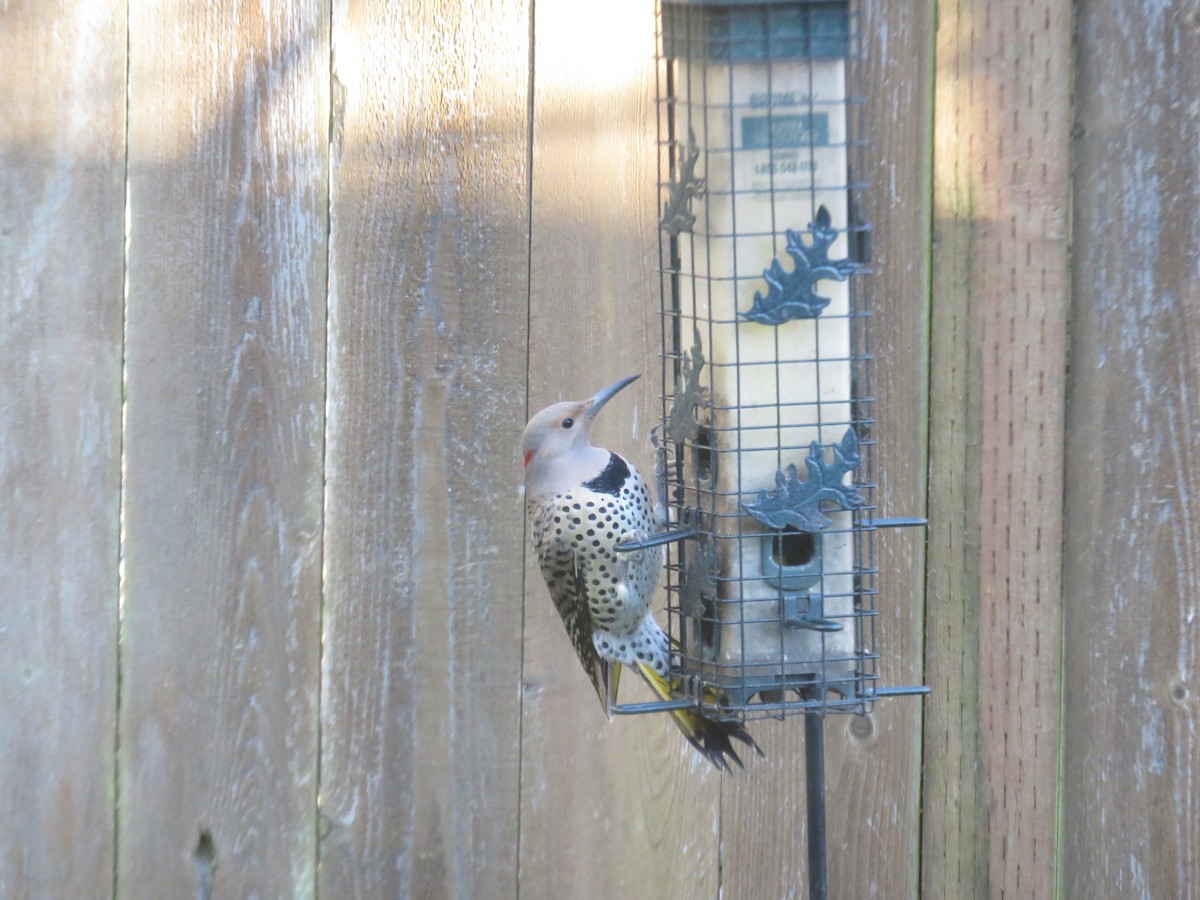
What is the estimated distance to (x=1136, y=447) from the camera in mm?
2215

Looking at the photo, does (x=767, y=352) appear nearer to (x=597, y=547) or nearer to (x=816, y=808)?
(x=597, y=547)

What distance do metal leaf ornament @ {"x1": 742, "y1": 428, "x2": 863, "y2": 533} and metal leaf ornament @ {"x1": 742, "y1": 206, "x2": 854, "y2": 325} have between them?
7.6 inches

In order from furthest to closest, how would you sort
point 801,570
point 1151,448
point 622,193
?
point 622,193 → point 1151,448 → point 801,570

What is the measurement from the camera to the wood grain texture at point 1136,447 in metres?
2.18

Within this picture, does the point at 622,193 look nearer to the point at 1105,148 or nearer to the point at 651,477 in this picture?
the point at 651,477

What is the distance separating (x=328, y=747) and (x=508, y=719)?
1.03 feet

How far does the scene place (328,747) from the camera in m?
2.40

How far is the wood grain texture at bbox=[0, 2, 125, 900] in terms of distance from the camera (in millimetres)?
2254

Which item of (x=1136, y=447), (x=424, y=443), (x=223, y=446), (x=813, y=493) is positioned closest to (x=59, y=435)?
(x=223, y=446)

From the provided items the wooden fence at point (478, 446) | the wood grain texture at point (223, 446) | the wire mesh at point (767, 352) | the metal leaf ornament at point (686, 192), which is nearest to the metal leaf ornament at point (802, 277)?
the wire mesh at point (767, 352)

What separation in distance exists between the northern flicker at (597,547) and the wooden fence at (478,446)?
0.39 ft

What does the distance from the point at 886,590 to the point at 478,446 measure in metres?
0.73

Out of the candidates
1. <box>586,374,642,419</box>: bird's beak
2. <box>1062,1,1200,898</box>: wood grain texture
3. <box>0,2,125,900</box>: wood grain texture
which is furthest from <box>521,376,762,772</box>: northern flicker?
<box>0,2,125,900</box>: wood grain texture

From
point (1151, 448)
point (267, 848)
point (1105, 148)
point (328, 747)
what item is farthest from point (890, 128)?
point (267, 848)
